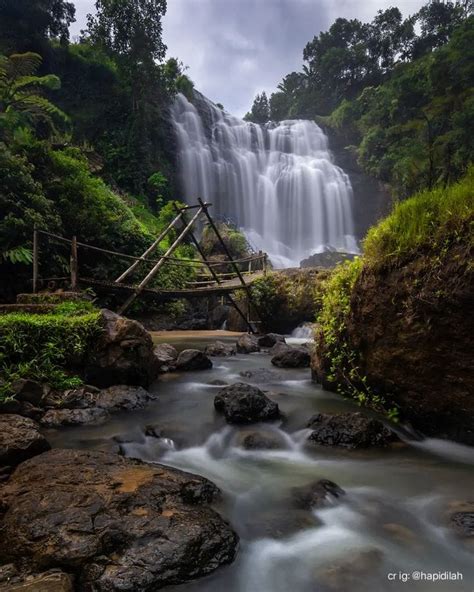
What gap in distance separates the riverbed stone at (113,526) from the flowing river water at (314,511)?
0.55 ft

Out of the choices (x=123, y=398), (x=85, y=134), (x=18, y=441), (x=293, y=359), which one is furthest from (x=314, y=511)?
(x=85, y=134)

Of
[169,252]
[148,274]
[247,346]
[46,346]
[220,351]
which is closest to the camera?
[46,346]

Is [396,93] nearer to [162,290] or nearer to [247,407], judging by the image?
[162,290]

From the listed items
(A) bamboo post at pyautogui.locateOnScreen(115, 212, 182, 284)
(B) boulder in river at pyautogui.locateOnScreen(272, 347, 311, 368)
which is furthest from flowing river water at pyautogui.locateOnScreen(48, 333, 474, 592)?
(A) bamboo post at pyautogui.locateOnScreen(115, 212, 182, 284)

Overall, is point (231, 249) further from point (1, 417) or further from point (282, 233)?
point (1, 417)

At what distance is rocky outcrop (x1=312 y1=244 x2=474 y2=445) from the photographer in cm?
374

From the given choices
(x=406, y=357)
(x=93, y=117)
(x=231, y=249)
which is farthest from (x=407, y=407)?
(x=93, y=117)

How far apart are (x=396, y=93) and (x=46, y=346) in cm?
1956

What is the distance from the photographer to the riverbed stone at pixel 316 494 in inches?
125

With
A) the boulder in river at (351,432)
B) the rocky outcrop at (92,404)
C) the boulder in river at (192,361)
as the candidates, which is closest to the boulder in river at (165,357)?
the boulder in river at (192,361)

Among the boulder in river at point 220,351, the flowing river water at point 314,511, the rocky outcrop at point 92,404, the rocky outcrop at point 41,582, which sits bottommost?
the flowing river water at point 314,511

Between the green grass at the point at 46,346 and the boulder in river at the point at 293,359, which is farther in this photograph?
the boulder in river at the point at 293,359

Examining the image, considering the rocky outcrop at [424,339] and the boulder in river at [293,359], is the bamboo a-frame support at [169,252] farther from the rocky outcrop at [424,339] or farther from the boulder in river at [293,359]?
the rocky outcrop at [424,339]

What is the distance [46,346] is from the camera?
5.63 m
